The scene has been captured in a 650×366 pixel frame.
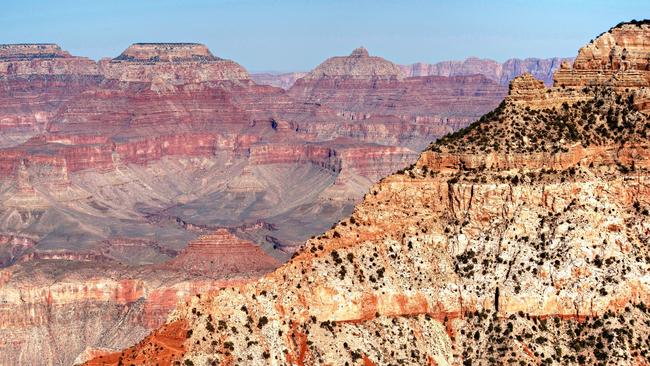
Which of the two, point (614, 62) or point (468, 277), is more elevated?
point (614, 62)

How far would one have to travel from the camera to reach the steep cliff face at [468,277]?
55344 millimetres

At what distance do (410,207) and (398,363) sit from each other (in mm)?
9730

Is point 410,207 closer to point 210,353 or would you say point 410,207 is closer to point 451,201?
point 451,201

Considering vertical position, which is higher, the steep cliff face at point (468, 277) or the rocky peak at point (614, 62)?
the rocky peak at point (614, 62)

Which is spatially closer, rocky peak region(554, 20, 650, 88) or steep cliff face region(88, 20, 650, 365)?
steep cliff face region(88, 20, 650, 365)

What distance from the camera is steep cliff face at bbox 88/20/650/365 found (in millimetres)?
55344

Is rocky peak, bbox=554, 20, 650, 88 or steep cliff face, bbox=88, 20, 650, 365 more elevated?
rocky peak, bbox=554, 20, 650, 88

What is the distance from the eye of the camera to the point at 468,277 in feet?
197

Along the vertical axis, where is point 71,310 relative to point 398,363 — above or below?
below

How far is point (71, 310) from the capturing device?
127 metres

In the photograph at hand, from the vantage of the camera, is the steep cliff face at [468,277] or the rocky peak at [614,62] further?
the rocky peak at [614,62]

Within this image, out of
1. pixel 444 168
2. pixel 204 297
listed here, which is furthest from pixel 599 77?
pixel 204 297

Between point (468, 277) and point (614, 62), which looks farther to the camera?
point (614, 62)

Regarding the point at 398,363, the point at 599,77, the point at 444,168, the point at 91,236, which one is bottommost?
the point at 91,236
